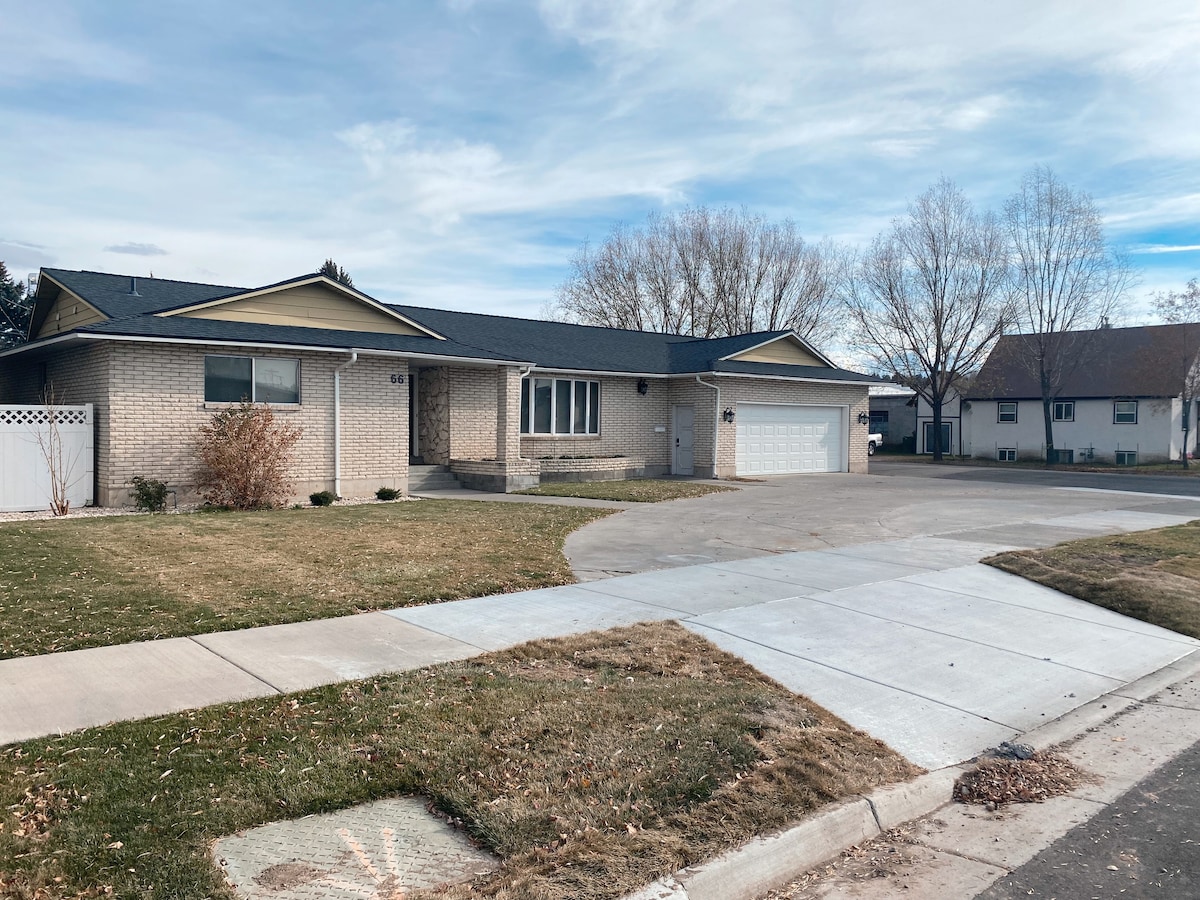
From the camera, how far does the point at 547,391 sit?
24.5 meters

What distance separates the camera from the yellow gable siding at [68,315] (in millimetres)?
17672

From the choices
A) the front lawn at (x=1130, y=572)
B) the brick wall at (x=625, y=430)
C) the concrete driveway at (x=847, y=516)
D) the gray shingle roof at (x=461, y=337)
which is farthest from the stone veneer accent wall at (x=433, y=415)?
the front lawn at (x=1130, y=572)

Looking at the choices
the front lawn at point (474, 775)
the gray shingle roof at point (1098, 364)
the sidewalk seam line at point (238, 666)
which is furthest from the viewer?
the gray shingle roof at point (1098, 364)

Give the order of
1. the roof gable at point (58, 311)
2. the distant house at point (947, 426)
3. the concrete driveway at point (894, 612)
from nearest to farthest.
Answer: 1. the concrete driveway at point (894, 612)
2. the roof gable at point (58, 311)
3. the distant house at point (947, 426)

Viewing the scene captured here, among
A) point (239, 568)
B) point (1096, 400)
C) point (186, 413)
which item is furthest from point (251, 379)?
point (1096, 400)

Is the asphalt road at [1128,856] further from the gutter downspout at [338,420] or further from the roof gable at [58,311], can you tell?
the roof gable at [58,311]

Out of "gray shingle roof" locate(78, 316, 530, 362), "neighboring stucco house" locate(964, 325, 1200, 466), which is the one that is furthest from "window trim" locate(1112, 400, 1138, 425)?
"gray shingle roof" locate(78, 316, 530, 362)

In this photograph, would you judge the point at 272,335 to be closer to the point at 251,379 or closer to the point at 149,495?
the point at 251,379

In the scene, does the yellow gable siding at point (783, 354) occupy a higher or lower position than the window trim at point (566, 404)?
higher

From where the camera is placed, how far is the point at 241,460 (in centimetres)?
1576

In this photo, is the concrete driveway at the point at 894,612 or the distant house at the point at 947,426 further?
the distant house at the point at 947,426

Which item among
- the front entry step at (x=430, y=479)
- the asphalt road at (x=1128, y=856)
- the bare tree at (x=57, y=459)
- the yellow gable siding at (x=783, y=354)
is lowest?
the asphalt road at (x=1128, y=856)

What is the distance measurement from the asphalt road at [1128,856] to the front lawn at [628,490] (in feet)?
46.4

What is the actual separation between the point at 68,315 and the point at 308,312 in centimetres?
536
